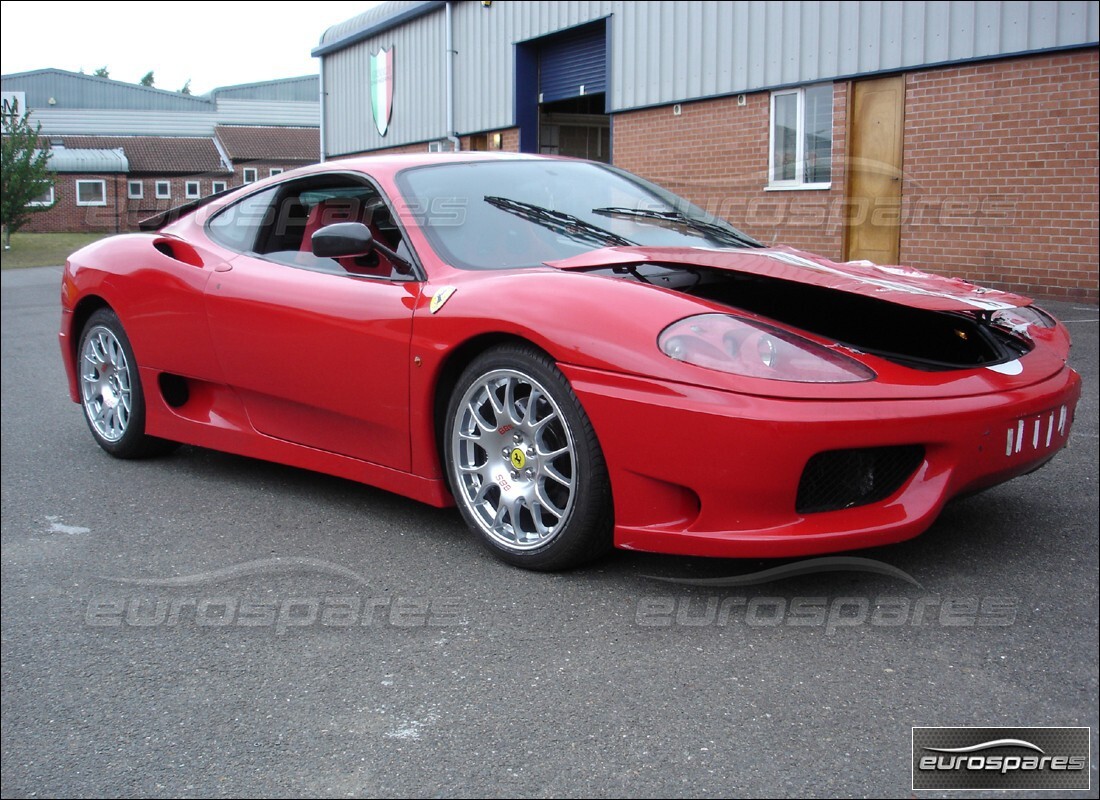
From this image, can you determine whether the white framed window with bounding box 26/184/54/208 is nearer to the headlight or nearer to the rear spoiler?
the rear spoiler

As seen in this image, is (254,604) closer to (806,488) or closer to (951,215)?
(806,488)

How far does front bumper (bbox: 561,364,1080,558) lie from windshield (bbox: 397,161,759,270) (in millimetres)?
794

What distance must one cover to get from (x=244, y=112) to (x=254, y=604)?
62.7ft

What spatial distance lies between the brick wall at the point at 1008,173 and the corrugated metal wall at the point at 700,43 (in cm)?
25

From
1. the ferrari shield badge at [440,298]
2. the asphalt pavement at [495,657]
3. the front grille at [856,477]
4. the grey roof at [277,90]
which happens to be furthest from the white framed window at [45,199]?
the front grille at [856,477]

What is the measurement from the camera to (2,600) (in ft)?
9.68

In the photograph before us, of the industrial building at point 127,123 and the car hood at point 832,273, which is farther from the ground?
the industrial building at point 127,123

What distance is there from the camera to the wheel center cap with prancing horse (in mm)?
3004

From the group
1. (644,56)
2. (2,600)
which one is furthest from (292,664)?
(644,56)

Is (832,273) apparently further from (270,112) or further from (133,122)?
(270,112)

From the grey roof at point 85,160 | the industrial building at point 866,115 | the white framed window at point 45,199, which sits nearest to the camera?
the industrial building at point 866,115

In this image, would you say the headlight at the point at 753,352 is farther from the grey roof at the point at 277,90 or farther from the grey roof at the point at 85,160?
the grey roof at the point at 277,90

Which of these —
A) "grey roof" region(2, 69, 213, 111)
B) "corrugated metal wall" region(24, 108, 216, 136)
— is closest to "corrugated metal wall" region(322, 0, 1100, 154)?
"corrugated metal wall" region(24, 108, 216, 136)

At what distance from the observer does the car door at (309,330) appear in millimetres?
3338
